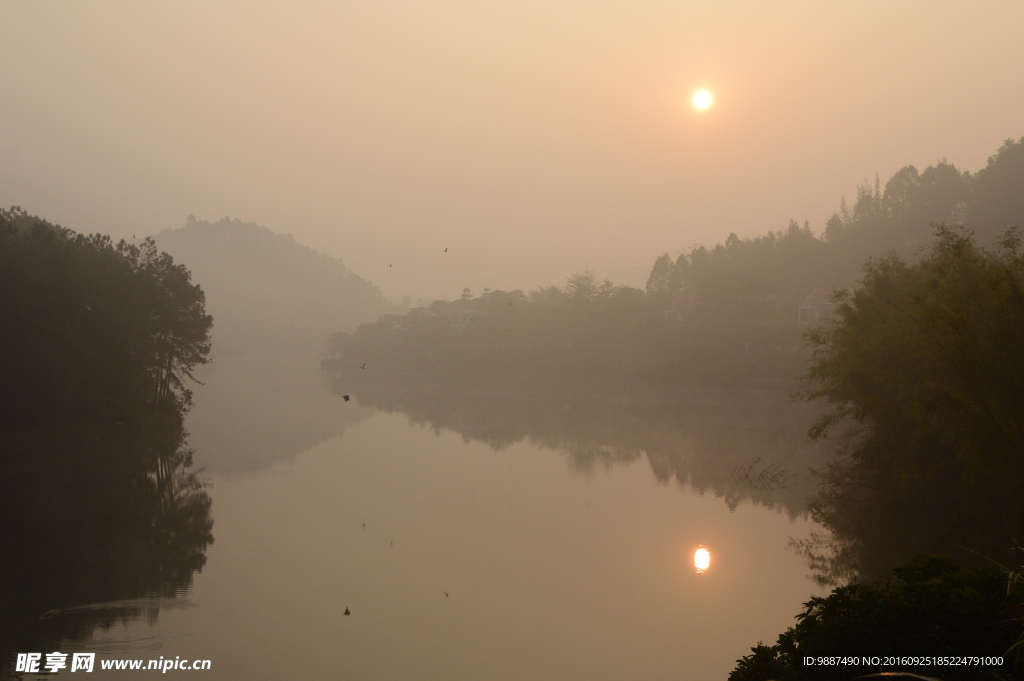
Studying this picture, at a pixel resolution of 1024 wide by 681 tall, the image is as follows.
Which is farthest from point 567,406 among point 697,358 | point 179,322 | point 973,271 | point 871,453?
point 973,271

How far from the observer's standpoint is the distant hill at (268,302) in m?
140

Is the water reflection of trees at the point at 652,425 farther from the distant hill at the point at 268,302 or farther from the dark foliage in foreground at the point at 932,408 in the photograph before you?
the distant hill at the point at 268,302

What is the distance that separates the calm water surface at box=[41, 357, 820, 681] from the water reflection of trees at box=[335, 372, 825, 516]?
27 centimetres

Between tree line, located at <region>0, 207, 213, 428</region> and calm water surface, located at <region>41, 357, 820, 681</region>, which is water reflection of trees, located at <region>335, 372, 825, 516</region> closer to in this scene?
calm water surface, located at <region>41, 357, 820, 681</region>

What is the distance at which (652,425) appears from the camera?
34.5 m

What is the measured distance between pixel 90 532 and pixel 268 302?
156 m

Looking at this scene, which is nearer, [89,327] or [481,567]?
[481,567]

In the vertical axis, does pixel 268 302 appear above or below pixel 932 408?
above

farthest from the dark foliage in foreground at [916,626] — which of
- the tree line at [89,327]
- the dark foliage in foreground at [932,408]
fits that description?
the tree line at [89,327]

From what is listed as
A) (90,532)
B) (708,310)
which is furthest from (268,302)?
(90,532)

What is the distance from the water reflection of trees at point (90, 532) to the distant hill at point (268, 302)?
89.6 m

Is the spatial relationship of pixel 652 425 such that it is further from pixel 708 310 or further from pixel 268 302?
pixel 268 302

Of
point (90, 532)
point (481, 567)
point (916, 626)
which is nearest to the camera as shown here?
point (916, 626)

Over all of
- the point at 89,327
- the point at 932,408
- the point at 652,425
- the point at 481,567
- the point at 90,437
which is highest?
the point at 89,327
